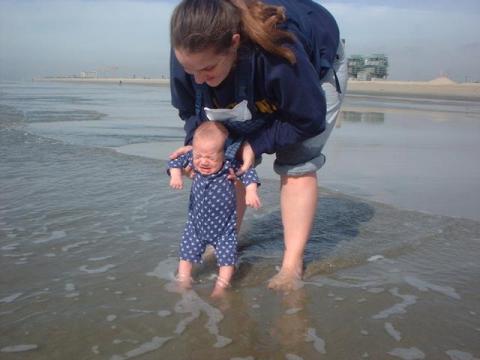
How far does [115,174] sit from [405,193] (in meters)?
2.74

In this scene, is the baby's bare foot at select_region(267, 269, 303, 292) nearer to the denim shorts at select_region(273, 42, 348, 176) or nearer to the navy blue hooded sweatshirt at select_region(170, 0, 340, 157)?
the denim shorts at select_region(273, 42, 348, 176)

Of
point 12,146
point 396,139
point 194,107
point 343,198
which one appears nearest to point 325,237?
point 343,198

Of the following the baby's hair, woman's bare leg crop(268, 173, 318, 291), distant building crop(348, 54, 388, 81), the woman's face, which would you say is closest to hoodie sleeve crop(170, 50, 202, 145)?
the baby's hair

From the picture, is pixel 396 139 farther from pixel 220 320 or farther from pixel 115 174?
pixel 220 320

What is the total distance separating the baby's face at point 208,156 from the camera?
2520mm

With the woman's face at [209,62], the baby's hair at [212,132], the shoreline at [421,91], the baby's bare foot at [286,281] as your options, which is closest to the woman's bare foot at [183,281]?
the baby's bare foot at [286,281]

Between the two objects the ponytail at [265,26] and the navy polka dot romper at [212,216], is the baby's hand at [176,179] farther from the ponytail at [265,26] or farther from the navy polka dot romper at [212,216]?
the ponytail at [265,26]

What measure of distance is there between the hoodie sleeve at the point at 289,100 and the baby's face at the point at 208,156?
18 centimetres

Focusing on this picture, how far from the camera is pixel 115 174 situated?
489 centimetres

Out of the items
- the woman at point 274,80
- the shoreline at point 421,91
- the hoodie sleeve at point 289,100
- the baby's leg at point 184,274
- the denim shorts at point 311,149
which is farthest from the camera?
the shoreline at point 421,91

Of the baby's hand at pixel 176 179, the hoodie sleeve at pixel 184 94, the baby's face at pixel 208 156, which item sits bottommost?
the baby's hand at pixel 176 179

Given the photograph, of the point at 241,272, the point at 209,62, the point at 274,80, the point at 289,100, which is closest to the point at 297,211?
the point at 241,272

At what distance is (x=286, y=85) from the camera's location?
2209 millimetres

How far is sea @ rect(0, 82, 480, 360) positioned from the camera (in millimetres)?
1934
